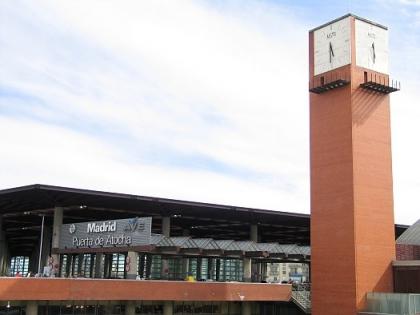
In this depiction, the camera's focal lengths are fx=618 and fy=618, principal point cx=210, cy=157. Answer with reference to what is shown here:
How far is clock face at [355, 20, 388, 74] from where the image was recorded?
54219 mm

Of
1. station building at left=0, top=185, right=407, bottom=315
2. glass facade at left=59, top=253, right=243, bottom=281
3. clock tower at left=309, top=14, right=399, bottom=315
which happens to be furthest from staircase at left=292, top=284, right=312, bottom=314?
glass facade at left=59, top=253, right=243, bottom=281

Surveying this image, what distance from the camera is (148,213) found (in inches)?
2982

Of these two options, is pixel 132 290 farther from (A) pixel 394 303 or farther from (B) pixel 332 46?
(B) pixel 332 46

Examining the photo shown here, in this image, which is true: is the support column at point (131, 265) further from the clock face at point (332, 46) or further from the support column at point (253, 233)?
the support column at point (253, 233)

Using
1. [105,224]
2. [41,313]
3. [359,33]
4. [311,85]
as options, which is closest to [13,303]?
[41,313]

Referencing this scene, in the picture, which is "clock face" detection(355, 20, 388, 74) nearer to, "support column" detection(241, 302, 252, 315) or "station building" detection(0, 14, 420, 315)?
"station building" detection(0, 14, 420, 315)

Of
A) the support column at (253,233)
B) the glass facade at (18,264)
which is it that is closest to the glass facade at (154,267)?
the support column at (253,233)

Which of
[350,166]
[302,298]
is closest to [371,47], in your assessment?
[350,166]

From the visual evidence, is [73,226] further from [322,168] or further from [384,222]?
[384,222]

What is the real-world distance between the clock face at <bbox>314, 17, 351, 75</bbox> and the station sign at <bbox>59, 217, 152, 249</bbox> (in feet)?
69.4

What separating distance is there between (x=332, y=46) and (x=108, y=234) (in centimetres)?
2779

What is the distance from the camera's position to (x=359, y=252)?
51.0 meters

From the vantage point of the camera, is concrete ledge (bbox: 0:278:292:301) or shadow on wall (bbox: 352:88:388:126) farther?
shadow on wall (bbox: 352:88:388:126)

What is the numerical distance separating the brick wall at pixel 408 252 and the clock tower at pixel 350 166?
14.7 ft
